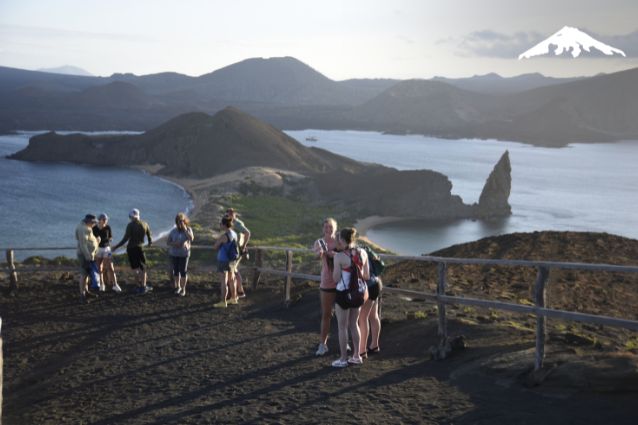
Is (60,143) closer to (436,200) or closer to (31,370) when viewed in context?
(436,200)

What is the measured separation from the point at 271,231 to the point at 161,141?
113718 millimetres

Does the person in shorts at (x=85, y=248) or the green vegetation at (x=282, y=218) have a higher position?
the person in shorts at (x=85, y=248)

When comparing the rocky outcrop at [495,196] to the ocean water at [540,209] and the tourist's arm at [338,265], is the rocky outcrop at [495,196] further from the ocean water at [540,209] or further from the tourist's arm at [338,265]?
the tourist's arm at [338,265]

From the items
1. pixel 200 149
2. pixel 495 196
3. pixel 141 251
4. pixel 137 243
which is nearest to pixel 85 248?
pixel 137 243

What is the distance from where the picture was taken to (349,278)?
340 inches

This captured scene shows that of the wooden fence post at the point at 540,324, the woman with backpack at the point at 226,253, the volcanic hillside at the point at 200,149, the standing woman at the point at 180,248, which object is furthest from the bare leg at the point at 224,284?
the volcanic hillside at the point at 200,149

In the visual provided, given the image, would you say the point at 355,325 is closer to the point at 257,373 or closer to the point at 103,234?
the point at 257,373

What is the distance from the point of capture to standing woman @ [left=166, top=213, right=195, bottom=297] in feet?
45.6

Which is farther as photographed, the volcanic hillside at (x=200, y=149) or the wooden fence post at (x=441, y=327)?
A: the volcanic hillside at (x=200, y=149)

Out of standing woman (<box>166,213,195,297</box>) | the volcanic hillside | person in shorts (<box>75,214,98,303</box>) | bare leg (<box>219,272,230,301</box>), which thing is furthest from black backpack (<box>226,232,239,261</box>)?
the volcanic hillside

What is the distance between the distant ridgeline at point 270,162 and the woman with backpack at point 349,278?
9918 centimetres

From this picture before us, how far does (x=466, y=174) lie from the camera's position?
180250 millimetres

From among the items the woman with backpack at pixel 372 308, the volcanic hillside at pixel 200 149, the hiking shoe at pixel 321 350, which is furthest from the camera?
the volcanic hillside at pixel 200 149

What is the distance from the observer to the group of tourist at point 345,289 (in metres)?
8.60
